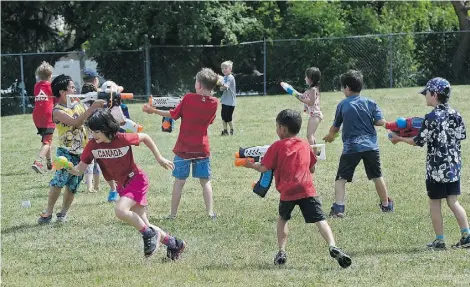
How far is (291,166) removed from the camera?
7.64 meters

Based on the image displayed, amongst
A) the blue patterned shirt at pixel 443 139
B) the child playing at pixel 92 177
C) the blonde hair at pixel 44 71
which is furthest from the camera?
the blonde hair at pixel 44 71

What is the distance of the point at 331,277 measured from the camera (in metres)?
7.22

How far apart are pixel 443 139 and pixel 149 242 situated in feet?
9.38

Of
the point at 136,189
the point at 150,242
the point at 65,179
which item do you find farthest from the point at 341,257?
the point at 65,179

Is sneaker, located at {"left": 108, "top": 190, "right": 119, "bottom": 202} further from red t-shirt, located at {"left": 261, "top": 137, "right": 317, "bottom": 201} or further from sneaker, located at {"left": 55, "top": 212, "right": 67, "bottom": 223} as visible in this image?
red t-shirt, located at {"left": 261, "top": 137, "right": 317, "bottom": 201}

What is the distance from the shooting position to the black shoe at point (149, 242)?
7.91 m

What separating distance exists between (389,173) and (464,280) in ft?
20.4

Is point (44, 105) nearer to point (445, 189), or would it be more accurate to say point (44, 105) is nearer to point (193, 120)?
point (193, 120)

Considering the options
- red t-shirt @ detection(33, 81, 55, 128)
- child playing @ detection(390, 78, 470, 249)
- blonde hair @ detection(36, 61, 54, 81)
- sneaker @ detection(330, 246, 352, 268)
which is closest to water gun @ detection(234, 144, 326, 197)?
sneaker @ detection(330, 246, 352, 268)

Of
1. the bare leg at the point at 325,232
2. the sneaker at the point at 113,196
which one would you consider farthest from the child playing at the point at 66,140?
the bare leg at the point at 325,232

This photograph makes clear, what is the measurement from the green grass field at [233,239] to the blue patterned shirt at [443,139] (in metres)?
0.73

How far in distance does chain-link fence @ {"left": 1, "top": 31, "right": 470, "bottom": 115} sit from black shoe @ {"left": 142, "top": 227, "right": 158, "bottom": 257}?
22.8 meters

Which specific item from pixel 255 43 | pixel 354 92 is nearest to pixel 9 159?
pixel 354 92

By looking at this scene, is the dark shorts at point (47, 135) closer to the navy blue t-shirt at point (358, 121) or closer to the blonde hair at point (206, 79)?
the blonde hair at point (206, 79)
